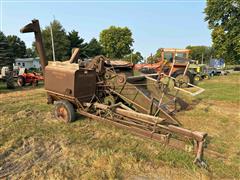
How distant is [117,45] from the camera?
170 feet

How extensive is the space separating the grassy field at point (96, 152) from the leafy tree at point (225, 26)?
2045cm

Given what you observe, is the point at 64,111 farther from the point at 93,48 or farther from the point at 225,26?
the point at 93,48

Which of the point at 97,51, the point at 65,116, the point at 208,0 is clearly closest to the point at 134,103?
the point at 65,116

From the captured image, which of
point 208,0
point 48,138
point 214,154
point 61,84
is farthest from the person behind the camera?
point 208,0

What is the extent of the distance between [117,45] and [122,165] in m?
50.1

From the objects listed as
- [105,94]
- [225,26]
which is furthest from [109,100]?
[225,26]

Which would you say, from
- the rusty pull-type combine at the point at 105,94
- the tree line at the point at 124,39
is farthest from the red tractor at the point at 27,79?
the rusty pull-type combine at the point at 105,94

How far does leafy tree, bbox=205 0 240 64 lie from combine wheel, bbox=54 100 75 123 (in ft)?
72.4

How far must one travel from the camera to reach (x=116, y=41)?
52.6 m

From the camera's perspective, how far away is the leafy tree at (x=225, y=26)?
22797mm

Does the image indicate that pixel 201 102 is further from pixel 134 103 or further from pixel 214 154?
pixel 214 154

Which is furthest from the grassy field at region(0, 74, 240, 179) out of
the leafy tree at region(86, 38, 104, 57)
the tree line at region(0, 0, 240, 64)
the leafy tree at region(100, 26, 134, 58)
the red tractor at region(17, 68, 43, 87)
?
the leafy tree at region(100, 26, 134, 58)

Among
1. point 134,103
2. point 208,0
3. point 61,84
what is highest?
point 208,0

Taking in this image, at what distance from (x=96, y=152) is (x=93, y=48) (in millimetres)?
45109
